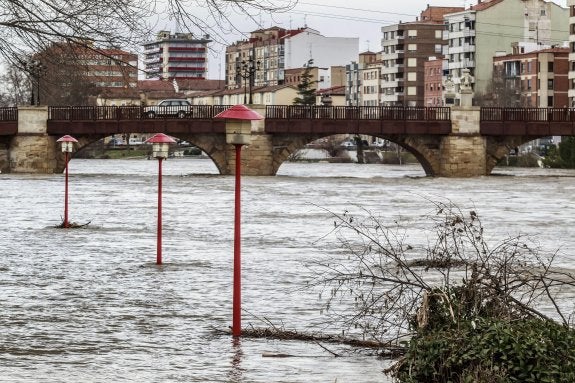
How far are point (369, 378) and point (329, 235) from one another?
20.1 m

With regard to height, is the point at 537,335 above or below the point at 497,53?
below

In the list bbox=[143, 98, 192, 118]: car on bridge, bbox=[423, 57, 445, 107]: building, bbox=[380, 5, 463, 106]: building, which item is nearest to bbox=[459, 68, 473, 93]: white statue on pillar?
bbox=[143, 98, 192, 118]: car on bridge

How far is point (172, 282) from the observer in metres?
Result: 21.6

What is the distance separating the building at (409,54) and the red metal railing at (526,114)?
310 ft

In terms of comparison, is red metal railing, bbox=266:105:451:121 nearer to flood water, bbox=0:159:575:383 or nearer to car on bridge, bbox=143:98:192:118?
car on bridge, bbox=143:98:192:118

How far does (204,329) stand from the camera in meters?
16.3

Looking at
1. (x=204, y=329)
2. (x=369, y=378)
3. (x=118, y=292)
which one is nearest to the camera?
(x=369, y=378)

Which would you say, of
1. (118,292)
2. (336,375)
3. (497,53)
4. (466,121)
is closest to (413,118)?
(466,121)

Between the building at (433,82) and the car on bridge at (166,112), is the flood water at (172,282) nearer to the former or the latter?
the car on bridge at (166,112)

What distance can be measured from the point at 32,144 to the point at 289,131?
13161 millimetres

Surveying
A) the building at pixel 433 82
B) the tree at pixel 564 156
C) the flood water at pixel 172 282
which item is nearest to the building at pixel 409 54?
the building at pixel 433 82

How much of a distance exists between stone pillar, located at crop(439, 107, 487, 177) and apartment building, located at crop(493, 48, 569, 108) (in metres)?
60.1

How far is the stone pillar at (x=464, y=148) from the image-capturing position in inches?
3221

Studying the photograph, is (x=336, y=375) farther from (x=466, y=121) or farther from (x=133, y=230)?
(x=466, y=121)
